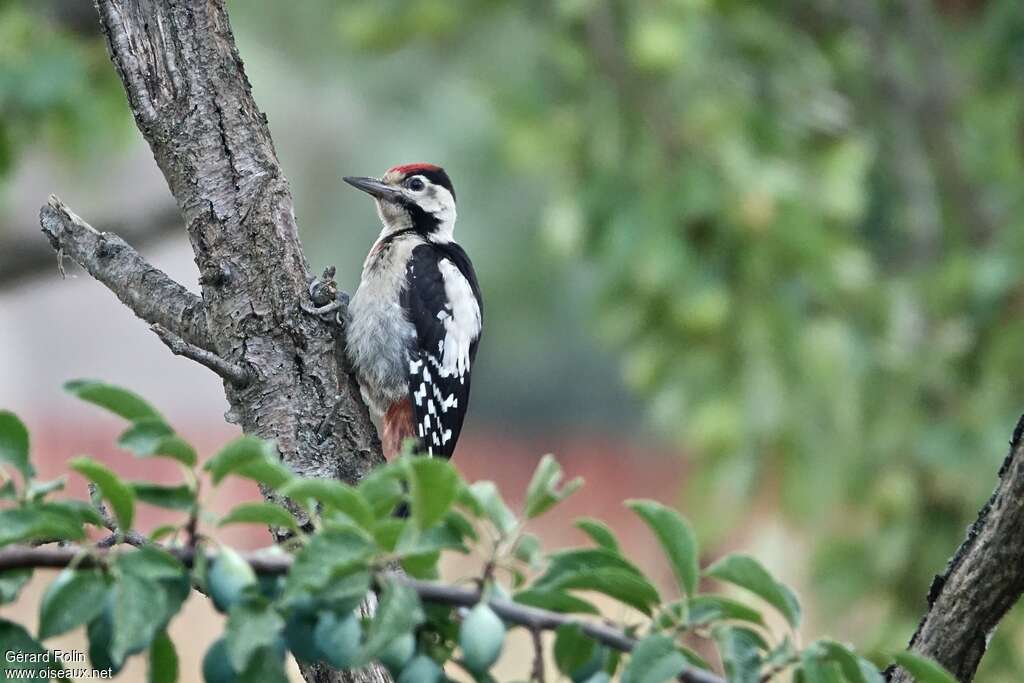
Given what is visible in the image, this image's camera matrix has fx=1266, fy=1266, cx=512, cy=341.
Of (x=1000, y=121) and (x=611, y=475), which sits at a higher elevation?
(x=611, y=475)

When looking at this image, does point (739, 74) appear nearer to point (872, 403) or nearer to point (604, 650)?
point (872, 403)

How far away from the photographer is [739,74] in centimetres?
520

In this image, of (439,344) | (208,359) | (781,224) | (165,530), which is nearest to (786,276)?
(781,224)

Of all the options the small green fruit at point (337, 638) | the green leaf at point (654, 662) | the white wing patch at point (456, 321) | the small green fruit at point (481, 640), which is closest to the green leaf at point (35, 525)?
the small green fruit at point (337, 638)

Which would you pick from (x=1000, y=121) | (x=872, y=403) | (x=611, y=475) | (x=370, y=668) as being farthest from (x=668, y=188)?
(x=611, y=475)

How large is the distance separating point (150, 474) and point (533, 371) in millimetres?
7075

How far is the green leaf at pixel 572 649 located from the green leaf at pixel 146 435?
0.39 meters

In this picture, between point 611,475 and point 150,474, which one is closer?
point 150,474

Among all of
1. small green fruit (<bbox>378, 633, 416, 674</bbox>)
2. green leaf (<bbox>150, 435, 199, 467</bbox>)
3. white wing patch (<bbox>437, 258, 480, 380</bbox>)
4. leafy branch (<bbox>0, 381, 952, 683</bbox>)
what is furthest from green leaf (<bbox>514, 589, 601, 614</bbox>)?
white wing patch (<bbox>437, 258, 480, 380</bbox>)

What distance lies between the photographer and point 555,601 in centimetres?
115

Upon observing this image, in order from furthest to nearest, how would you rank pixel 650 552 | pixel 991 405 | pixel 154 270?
pixel 650 552
pixel 991 405
pixel 154 270

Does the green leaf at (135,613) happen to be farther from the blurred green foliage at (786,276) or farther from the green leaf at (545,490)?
the blurred green foliage at (786,276)

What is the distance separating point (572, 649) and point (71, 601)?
0.44 m

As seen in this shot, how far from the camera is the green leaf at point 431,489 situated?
1.04 meters
